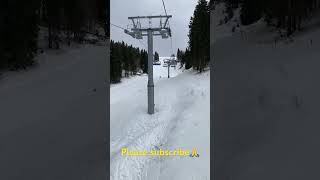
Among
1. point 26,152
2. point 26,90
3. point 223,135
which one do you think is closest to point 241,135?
point 223,135

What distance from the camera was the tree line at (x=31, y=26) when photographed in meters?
8.80

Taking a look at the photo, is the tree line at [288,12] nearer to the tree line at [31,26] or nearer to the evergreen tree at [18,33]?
the tree line at [31,26]

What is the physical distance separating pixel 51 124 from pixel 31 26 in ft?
10.9

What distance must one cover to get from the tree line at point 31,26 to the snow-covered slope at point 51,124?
42cm

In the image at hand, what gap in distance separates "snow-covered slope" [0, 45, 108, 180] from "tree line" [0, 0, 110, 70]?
16.5 inches

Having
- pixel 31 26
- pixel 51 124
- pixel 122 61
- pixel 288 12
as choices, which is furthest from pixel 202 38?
pixel 122 61

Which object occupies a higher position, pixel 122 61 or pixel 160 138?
pixel 122 61

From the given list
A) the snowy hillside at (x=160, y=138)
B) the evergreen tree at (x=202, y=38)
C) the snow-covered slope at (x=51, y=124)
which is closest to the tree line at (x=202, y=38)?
the evergreen tree at (x=202, y=38)

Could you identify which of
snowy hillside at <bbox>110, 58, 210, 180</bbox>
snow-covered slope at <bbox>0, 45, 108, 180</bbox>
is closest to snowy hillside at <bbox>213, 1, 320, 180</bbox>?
snowy hillside at <bbox>110, 58, 210, 180</bbox>

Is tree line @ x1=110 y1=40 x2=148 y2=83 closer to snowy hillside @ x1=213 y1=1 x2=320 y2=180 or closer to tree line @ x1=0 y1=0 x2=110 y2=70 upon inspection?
tree line @ x1=0 y1=0 x2=110 y2=70

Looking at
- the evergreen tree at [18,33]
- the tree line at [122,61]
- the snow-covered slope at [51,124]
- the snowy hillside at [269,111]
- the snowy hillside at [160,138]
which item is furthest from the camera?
the tree line at [122,61]

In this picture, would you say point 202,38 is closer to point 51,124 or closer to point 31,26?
point 31,26

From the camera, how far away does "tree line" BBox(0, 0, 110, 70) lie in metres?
8.80

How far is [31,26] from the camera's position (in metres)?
9.32
